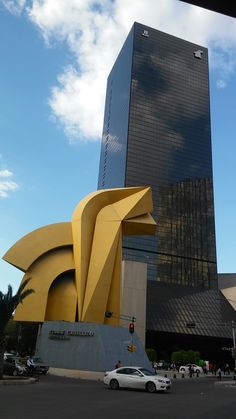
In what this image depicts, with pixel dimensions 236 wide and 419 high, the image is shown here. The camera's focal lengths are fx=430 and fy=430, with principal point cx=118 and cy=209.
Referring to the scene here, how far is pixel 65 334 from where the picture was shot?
4000 cm

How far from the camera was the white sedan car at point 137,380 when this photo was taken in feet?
72.9

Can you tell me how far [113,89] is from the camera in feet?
542

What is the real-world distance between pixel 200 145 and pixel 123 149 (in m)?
28.2

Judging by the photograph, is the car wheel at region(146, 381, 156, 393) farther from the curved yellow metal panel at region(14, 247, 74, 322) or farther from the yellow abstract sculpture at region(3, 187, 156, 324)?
the curved yellow metal panel at region(14, 247, 74, 322)

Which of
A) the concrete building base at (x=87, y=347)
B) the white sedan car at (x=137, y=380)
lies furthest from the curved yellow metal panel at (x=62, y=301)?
the white sedan car at (x=137, y=380)

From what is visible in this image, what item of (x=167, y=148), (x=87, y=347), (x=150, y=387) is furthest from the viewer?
(x=167, y=148)

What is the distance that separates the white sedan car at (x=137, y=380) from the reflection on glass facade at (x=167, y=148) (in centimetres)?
9844

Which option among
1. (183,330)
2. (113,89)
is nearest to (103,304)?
(183,330)

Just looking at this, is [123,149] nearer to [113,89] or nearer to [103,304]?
[113,89]

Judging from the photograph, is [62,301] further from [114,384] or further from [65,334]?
[114,384]

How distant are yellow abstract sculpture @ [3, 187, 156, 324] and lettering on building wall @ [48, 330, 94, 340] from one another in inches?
108

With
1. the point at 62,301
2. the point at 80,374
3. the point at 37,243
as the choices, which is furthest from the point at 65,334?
the point at 37,243

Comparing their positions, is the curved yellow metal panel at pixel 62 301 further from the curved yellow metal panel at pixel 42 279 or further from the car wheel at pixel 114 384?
the car wheel at pixel 114 384

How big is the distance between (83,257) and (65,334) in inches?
313
